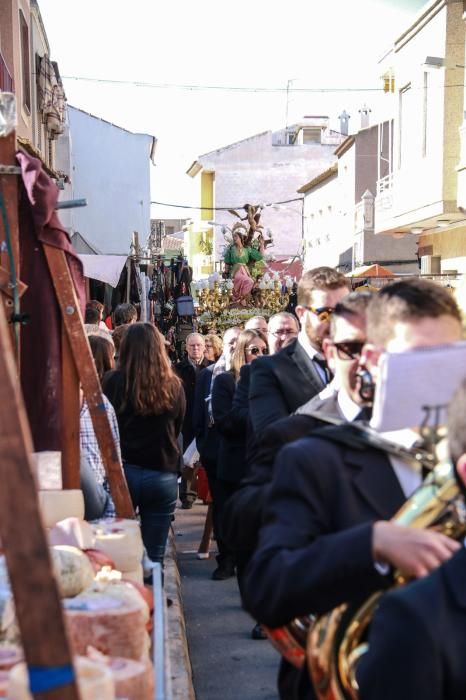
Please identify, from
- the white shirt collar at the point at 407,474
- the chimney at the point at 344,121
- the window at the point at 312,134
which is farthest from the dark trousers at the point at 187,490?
the window at the point at 312,134

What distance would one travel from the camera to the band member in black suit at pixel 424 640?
1659mm

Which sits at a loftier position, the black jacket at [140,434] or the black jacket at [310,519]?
the black jacket at [310,519]

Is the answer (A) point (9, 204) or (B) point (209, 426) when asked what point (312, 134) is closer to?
(B) point (209, 426)

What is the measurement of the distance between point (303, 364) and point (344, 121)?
54.9 m

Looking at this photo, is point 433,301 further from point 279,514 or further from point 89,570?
point 89,570

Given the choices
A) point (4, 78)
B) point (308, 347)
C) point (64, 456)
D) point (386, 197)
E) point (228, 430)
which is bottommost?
point (228, 430)

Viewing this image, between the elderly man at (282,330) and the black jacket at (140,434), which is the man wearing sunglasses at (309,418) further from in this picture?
the elderly man at (282,330)

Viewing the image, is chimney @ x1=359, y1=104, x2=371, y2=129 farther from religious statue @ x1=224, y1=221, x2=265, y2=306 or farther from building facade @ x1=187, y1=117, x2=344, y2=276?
religious statue @ x1=224, y1=221, x2=265, y2=306

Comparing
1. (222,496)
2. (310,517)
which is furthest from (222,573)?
(310,517)

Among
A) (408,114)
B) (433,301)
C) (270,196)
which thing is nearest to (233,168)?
(270,196)

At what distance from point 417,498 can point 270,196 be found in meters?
56.9

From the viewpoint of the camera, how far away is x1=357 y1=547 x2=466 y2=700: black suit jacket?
5.44 ft

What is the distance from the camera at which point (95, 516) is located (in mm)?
4691

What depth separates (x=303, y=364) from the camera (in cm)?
439
